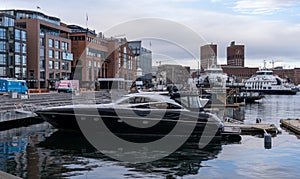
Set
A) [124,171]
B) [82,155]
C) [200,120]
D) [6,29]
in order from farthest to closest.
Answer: [6,29], [200,120], [82,155], [124,171]

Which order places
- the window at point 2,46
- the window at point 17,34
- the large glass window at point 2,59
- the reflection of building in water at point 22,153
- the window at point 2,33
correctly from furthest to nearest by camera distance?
the window at point 17,34
the window at point 2,33
the window at point 2,46
the large glass window at point 2,59
the reflection of building in water at point 22,153

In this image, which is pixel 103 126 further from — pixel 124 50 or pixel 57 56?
pixel 124 50

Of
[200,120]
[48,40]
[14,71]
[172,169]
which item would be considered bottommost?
[172,169]

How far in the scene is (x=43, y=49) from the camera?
71.4 meters

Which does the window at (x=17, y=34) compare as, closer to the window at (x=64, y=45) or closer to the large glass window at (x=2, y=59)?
the large glass window at (x=2, y=59)

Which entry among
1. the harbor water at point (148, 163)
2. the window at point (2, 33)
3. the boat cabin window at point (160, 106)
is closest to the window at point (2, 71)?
the window at point (2, 33)

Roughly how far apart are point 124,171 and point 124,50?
309 ft

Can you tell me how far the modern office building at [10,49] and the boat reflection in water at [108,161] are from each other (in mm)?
52664

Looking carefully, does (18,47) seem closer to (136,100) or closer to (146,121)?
(136,100)

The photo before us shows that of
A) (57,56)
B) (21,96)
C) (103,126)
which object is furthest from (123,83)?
(103,126)

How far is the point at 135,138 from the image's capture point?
17031 mm

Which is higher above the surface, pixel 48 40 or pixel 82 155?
pixel 48 40

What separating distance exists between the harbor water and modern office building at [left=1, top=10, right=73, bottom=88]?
54979 mm

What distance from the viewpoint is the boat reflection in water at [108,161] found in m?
11.3
